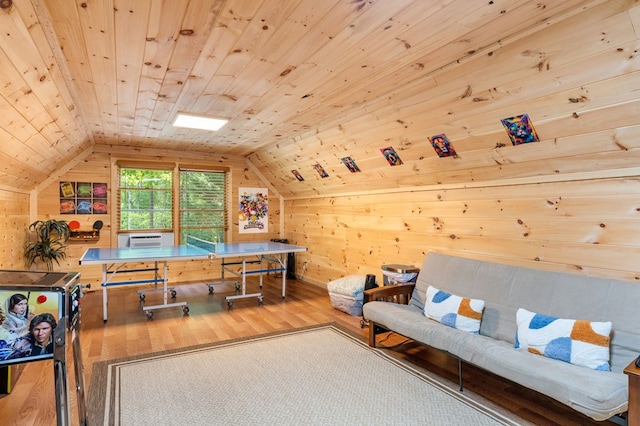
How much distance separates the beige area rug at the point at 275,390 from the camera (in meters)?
2.22

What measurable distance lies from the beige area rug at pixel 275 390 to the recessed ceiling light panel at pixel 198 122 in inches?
92.0

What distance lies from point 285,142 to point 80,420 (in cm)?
394

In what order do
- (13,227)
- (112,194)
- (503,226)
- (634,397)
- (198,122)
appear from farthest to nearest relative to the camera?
(112,194) → (13,227) → (198,122) → (503,226) → (634,397)

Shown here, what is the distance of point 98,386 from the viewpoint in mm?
2592

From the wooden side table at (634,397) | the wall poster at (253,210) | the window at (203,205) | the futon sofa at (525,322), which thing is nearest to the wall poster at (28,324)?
the futon sofa at (525,322)

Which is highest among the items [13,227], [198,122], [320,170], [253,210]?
[198,122]

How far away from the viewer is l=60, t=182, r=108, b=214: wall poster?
5473 mm

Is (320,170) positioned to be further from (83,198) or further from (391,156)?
(83,198)

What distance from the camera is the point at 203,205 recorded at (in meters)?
6.58

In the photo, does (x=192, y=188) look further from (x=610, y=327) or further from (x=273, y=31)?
(x=610, y=327)

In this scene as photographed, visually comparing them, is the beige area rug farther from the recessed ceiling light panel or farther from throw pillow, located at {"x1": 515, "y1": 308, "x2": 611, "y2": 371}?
the recessed ceiling light panel

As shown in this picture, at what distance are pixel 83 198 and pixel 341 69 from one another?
484 cm

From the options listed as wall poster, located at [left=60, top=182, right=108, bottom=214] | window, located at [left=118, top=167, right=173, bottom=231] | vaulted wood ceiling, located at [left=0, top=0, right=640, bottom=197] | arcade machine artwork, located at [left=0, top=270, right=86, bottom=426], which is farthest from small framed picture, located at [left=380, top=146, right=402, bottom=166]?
wall poster, located at [left=60, top=182, right=108, bottom=214]

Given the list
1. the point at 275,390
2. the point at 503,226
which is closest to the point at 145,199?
the point at 275,390
